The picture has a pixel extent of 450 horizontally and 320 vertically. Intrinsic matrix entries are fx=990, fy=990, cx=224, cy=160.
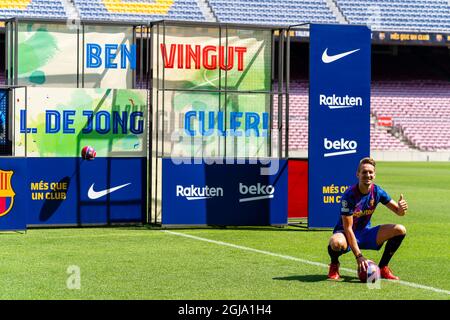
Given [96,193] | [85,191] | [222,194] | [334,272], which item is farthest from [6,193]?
[334,272]

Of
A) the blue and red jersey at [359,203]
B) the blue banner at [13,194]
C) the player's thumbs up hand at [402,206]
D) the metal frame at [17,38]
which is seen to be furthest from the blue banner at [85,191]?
the player's thumbs up hand at [402,206]

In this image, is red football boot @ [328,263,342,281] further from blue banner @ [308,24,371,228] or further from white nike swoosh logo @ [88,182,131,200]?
white nike swoosh logo @ [88,182,131,200]

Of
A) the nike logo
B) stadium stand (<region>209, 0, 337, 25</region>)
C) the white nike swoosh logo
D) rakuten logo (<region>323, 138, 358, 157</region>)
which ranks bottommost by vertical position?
the white nike swoosh logo

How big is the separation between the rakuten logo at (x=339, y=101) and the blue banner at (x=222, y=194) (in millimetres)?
1246

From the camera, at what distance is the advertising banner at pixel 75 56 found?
16609 mm

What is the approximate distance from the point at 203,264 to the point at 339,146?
533 centimetres

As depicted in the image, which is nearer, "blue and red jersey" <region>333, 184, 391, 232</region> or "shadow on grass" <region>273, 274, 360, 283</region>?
"blue and red jersey" <region>333, 184, 391, 232</region>

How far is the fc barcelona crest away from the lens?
14750mm

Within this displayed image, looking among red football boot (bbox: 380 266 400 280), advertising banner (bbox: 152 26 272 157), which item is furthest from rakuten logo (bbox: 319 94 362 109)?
red football boot (bbox: 380 266 400 280)

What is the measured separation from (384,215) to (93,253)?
828 centimetres

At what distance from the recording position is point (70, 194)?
16141mm

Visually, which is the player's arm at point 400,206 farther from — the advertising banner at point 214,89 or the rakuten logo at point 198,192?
the advertising banner at point 214,89

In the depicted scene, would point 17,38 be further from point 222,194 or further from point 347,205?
point 347,205
